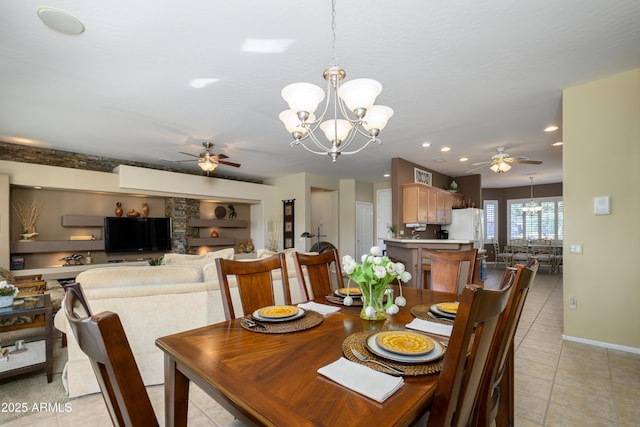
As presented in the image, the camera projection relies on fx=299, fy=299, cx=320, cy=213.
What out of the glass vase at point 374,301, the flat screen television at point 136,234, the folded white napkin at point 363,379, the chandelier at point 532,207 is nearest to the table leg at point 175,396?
the folded white napkin at point 363,379

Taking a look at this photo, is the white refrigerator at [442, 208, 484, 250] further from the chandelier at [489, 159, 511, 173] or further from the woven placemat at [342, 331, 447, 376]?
the woven placemat at [342, 331, 447, 376]

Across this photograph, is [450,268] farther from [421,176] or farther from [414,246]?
[421,176]

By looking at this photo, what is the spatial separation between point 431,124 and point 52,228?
6897 millimetres

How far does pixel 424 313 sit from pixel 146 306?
2.14m

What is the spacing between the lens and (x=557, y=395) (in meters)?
2.24

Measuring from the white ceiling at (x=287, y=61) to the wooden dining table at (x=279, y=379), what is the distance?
79.0 inches

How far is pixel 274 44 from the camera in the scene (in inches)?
92.8

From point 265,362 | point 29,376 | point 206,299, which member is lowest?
point 29,376

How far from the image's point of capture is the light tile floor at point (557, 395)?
78.4 inches

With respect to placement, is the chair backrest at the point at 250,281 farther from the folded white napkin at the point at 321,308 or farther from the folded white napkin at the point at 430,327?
the folded white napkin at the point at 430,327

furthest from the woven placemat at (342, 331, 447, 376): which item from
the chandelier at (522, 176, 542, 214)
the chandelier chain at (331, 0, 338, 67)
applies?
the chandelier at (522, 176, 542, 214)

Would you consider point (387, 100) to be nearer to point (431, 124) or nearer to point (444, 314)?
point (431, 124)

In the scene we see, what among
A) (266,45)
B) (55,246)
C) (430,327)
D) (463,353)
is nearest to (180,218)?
(55,246)

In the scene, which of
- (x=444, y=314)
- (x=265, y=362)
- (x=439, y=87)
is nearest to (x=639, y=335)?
(x=444, y=314)
